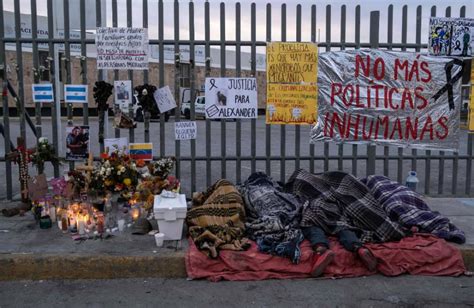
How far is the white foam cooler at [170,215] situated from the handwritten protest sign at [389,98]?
7.78 ft

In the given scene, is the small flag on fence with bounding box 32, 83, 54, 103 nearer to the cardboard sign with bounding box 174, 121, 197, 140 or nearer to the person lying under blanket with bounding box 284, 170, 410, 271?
the cardboard sign with bounding box 174, 121, 197, 140

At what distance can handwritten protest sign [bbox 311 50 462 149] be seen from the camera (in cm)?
640

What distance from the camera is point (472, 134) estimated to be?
677cm

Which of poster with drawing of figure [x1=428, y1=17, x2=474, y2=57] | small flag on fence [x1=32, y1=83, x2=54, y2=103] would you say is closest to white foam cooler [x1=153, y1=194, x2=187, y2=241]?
small flag on fence [x1=32, y1=83, x2=54, y2=103]

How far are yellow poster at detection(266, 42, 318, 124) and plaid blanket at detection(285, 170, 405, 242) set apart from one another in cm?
109

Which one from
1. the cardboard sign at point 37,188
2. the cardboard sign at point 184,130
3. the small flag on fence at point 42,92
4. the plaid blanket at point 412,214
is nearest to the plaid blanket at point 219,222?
the cardboard sign at point 184,130

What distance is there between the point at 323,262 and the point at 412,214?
4.39 ft

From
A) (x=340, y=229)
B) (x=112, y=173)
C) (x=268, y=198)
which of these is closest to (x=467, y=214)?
(x=340, y=229)

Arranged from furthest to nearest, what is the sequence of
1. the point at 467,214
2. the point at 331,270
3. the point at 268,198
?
the point at 467,214 → the point at 268,198 → the point at 331,270

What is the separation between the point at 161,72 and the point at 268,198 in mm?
2138

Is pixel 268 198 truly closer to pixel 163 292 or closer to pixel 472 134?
pixel 163 292

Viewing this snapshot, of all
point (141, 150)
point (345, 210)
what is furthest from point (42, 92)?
point (345, 210)

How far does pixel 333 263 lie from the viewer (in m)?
4.57

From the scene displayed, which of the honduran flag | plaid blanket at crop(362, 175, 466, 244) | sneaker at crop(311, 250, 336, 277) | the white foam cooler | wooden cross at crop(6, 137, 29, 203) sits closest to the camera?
sneaker at crop(311, 250, 336, 277)
